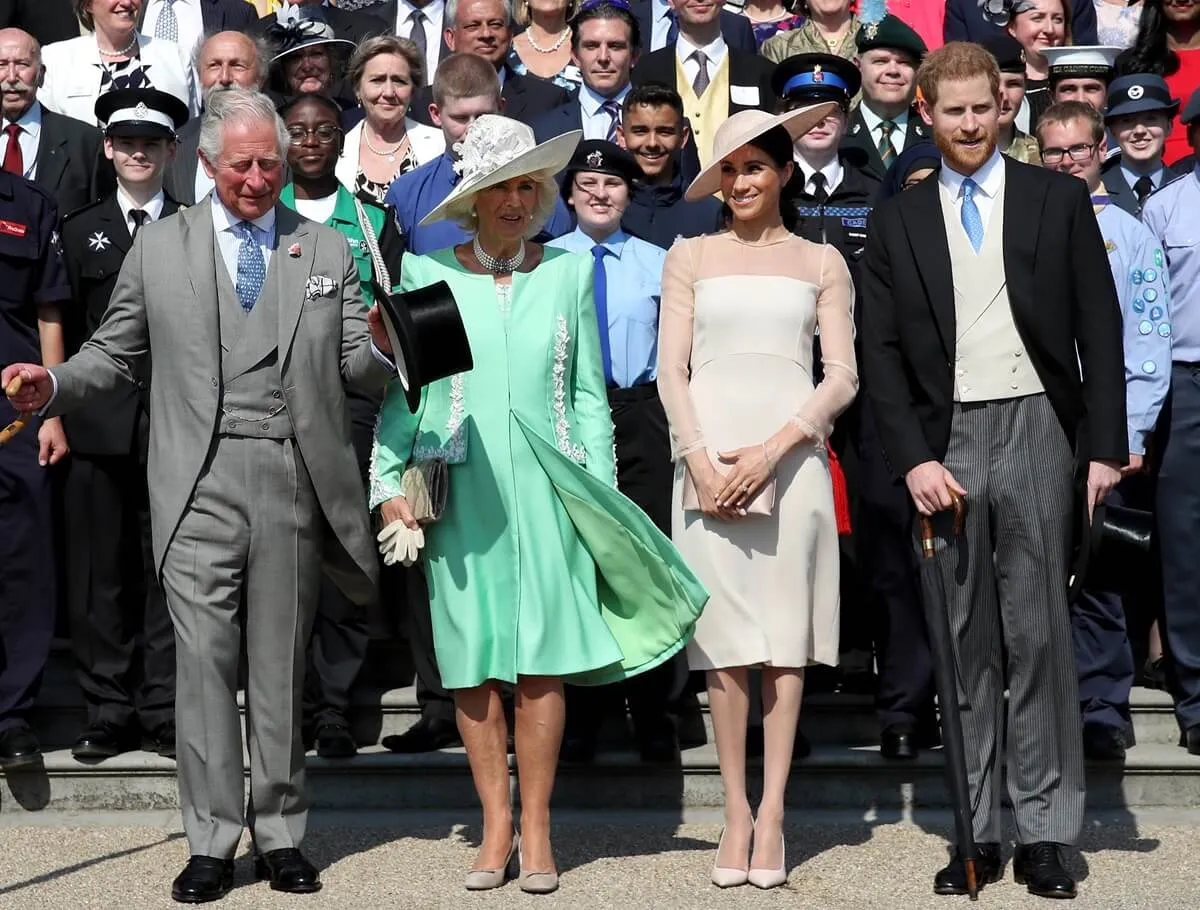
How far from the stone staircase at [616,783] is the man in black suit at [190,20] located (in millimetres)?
4073

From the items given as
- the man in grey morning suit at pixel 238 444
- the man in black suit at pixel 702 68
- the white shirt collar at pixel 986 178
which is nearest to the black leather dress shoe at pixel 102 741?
the man in grey morning suit at pixel 238 444

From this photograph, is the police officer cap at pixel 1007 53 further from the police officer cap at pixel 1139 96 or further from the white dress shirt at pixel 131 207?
the white dress shirt at pixel 131 207

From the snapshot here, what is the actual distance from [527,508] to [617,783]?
133 centimetres

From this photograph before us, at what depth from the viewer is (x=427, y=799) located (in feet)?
23.0

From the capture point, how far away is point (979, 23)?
10.0 m

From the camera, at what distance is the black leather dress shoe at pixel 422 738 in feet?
→ 23.4

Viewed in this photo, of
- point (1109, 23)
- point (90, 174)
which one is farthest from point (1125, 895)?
point (1109, 23)

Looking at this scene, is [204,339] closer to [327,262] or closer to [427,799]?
[327,262]

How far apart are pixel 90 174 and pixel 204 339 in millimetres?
2586

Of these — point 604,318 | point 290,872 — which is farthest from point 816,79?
point 290,872

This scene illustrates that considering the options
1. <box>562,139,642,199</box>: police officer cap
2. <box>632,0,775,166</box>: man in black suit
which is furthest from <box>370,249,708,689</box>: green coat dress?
<box>632,0,775,166</box>: man in black suit

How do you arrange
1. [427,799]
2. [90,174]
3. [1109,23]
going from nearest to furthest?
[427,799], [90,174], [1109,23]

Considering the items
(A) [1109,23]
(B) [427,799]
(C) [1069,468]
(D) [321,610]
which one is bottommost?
(B) [427,799]

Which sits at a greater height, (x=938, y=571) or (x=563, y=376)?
(x=563, y=376)
